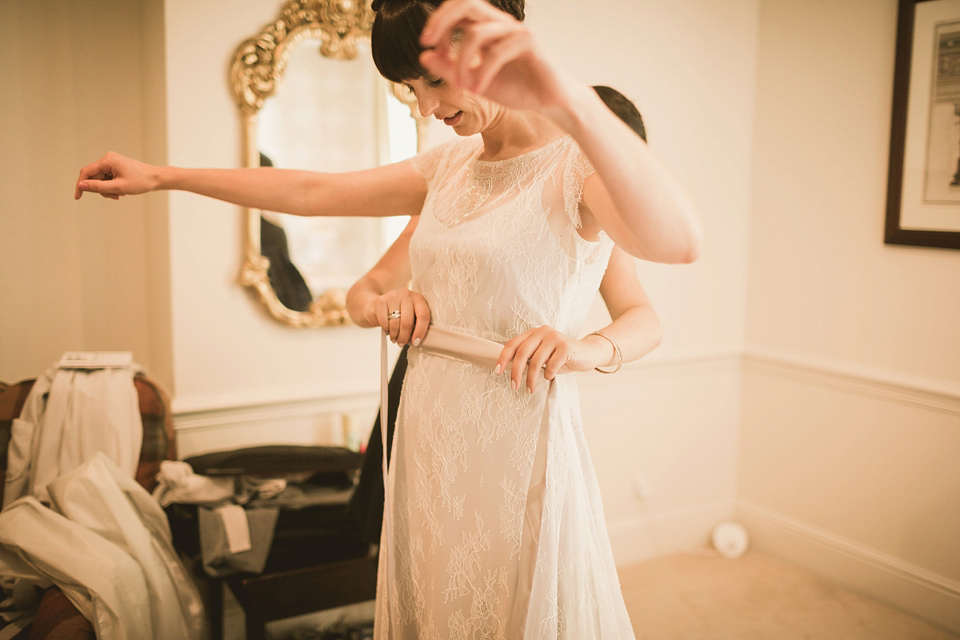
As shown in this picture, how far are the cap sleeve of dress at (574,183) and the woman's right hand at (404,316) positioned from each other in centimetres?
30

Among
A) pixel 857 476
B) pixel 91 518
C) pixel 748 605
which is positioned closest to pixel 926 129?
pixel 857 476

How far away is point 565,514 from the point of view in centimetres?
110

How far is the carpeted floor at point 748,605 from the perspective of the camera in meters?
2.58

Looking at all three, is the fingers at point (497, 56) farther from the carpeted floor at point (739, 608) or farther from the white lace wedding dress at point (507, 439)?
the carpeted floor at point (739, 608)

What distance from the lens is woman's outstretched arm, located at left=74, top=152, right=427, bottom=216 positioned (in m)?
1.21

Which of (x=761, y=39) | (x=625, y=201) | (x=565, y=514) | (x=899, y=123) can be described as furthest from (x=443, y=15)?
(x=761, y=39)

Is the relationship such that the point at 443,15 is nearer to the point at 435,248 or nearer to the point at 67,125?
the point at 435,248

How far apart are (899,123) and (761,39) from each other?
81 cm

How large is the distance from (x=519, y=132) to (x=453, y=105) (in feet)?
0.46

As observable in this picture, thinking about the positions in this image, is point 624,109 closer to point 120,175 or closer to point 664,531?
point 120,175

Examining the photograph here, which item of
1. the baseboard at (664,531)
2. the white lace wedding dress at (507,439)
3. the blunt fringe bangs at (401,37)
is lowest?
the baseboard at (664,531)

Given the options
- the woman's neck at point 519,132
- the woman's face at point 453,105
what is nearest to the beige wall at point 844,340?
the woman's neck at point 519,132

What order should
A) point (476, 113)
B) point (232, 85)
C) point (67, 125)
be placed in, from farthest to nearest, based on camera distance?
point (67, 125) < point (232, 85) < point (476, 113)

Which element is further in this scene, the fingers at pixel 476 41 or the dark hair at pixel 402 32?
the dark hair at pixel 402 32
